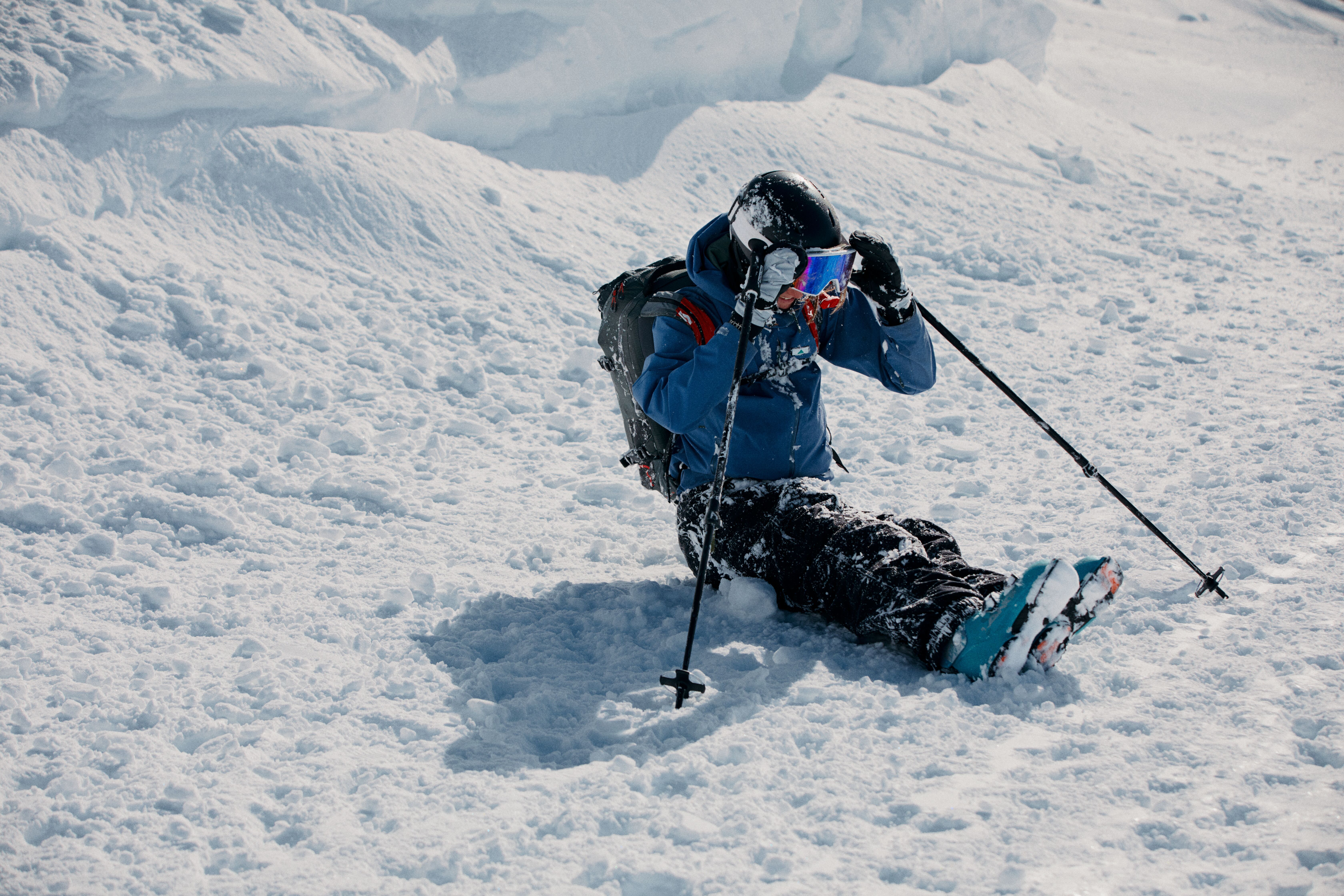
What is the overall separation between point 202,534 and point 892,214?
582cm

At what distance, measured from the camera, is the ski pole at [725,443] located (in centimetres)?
283

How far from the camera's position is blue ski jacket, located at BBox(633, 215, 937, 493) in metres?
3.03

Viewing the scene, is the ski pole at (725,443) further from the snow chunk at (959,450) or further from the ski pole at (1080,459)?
the snow chunk at (959,450)

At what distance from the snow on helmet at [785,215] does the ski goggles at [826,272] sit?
41 mm

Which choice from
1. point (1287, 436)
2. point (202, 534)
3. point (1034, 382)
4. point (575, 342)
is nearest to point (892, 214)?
point (1034, 382)

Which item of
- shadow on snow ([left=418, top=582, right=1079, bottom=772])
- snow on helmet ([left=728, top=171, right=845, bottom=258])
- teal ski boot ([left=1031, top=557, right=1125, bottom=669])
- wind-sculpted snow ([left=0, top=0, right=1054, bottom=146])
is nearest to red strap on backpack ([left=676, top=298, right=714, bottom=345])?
snow on helmet ([left=728, top=171, right=845, bottom=258])

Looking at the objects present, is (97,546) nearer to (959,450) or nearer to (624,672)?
(624,672)

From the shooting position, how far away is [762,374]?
320cm

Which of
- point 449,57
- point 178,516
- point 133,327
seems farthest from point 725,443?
point 449,57

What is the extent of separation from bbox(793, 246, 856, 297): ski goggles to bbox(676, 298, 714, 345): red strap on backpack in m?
0.32

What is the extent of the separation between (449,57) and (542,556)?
4789 millimetres

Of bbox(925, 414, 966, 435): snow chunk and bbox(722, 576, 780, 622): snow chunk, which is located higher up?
bbox(925, 414, 966, 435): snow chunk

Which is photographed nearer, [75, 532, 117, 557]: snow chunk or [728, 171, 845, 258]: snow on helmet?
[728, 171, 845, 258]: snow on helmet

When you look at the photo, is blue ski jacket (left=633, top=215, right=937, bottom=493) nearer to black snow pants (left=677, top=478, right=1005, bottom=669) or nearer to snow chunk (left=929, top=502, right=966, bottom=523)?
black snow pants (left=677, top=478, right=1005, bottom=669)
